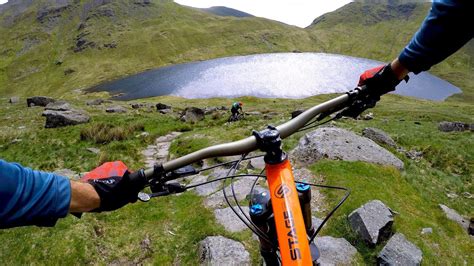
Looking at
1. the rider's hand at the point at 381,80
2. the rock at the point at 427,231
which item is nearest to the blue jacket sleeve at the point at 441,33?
the rider's hand at the point at 381,80

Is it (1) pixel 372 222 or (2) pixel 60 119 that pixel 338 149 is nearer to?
(1) pixel 372 222

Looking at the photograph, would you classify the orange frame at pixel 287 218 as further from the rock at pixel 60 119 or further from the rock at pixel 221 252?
the rock at pixel 60 119

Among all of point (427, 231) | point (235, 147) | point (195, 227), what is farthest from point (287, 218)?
point (427, 231)

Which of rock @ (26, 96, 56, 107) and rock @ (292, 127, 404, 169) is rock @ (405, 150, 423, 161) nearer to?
rock @ (292, 127, 404, 169)

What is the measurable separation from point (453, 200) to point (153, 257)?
1397cm

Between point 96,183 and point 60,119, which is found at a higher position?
point 96,183

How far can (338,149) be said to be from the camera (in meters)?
14.4

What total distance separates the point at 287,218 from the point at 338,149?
12327 millimetres

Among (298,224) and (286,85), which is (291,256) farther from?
(286,85)

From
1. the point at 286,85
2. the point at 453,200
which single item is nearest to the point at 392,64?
the point at 453,200

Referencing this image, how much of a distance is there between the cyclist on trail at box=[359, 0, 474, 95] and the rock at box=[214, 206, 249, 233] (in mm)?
7600

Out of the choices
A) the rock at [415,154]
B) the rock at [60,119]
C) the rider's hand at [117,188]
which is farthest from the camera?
the rock at [60,119]

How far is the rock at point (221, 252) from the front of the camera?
841cm

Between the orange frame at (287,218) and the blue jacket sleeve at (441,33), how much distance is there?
1.67 meters
